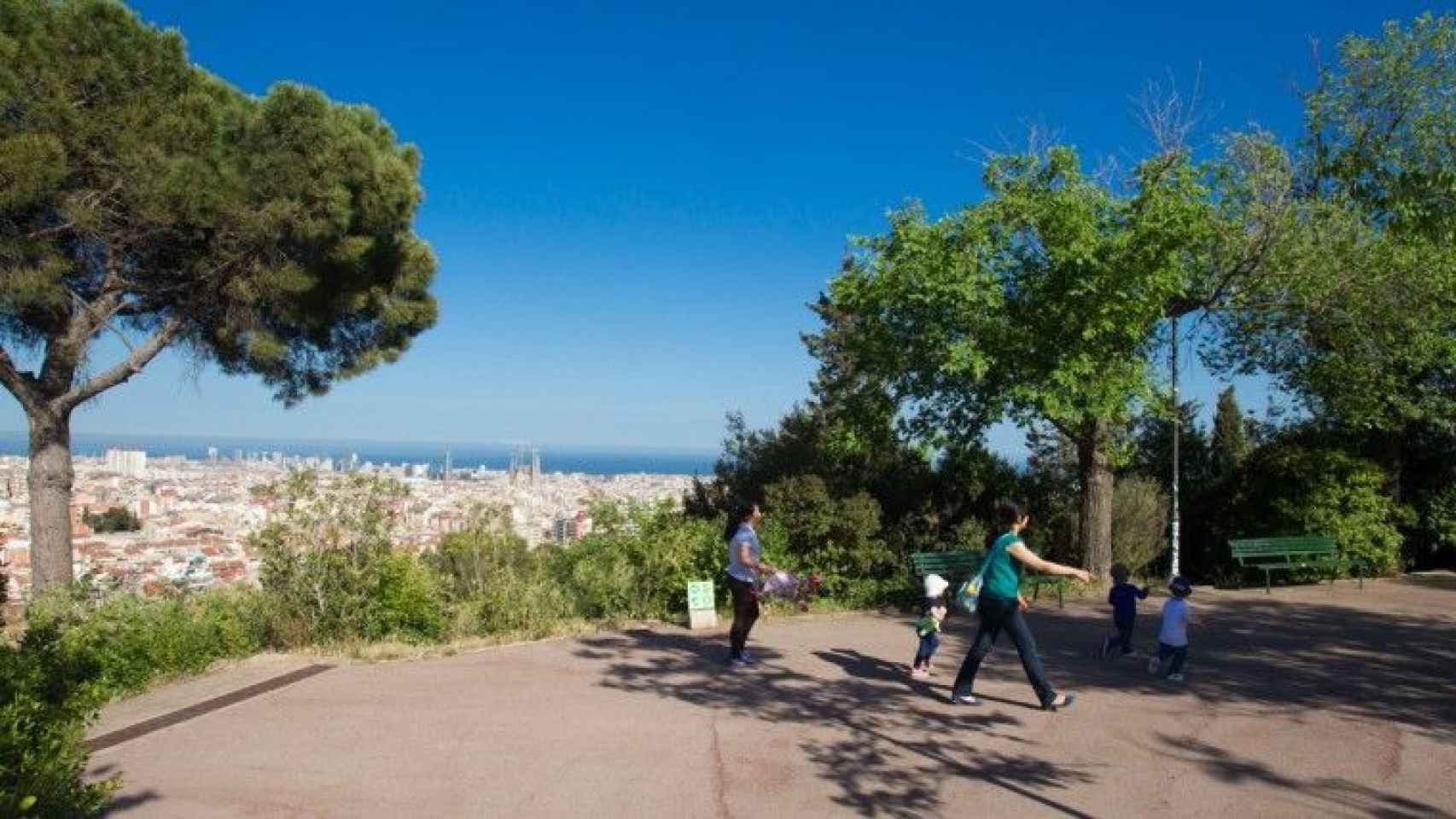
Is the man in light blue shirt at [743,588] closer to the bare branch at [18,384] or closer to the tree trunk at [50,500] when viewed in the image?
the tree trunk at [50,500]

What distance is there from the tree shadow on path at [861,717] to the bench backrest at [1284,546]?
310 inches

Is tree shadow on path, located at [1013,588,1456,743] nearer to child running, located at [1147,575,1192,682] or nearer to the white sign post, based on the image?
child running, located at [1147,575,1192,682]

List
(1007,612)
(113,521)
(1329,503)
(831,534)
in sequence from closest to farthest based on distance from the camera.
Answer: (1007,612)
(831,534)
(1329,503)
(113,521)

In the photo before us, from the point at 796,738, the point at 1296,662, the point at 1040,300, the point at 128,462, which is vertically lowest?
the point at 796,738

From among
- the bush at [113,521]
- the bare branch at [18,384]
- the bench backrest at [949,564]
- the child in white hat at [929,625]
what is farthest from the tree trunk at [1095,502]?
the bush at [113,521]

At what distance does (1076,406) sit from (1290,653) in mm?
3916

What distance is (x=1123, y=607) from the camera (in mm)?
8977

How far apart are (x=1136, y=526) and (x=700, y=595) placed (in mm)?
9553

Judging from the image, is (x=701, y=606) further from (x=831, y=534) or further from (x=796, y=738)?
(x=796, y=738)

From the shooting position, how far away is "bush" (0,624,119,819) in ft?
13.0

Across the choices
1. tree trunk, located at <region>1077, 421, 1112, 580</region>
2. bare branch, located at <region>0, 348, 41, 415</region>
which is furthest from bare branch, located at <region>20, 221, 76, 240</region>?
tree trunk, located at <region>1077, 421, 1112, 580</region>

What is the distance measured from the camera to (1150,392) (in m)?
12.3

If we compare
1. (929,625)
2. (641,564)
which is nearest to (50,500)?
(641,564)

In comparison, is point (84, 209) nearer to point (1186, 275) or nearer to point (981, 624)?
point (981, 624)
